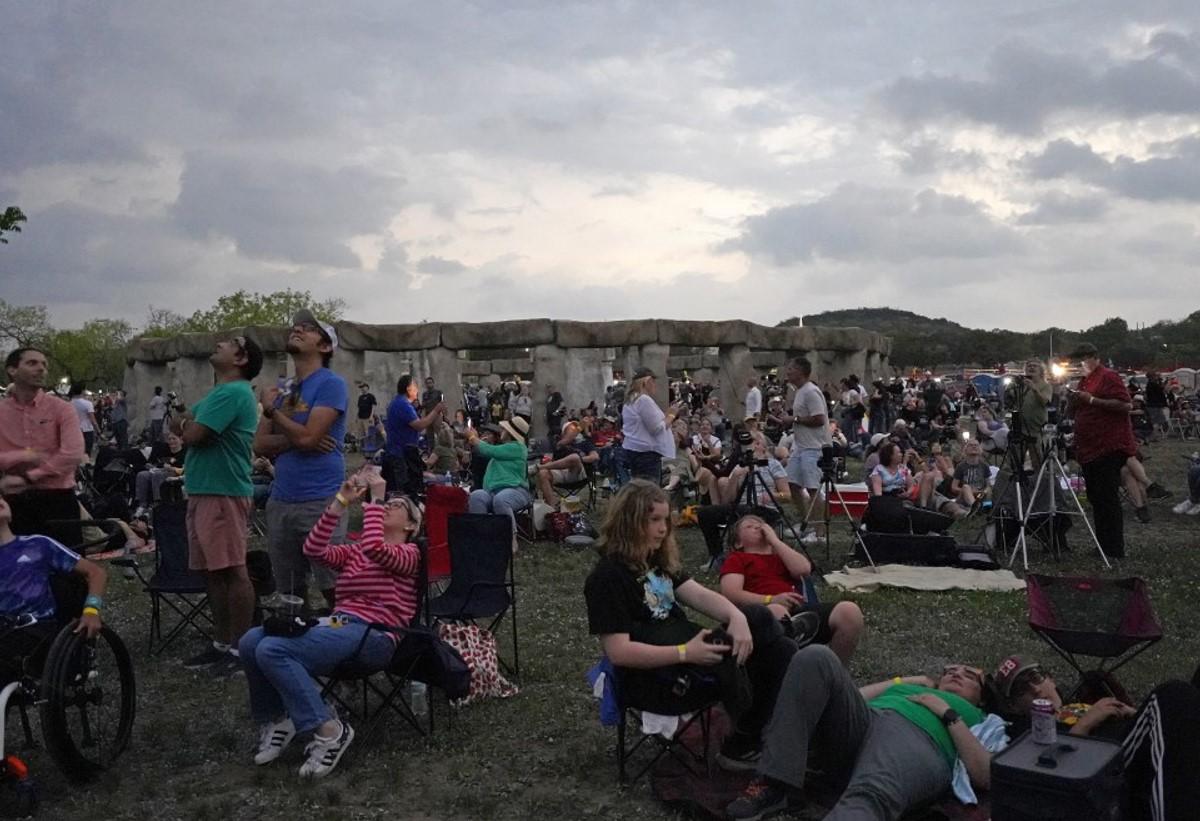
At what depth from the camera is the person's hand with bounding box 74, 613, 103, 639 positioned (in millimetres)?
4348

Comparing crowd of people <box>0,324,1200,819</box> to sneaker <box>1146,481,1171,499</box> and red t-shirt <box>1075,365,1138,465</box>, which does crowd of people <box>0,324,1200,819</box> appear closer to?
red t-shirt <box>1075,365,1138,465</box>

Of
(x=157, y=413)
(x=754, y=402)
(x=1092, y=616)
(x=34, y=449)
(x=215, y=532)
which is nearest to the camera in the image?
(x=1092, y=616)

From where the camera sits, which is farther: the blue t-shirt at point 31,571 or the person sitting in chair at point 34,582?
the blue t-shirt at point 31,571

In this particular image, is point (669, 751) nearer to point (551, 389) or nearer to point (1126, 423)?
point (1126, 423)

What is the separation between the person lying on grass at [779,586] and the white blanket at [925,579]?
9.34ft

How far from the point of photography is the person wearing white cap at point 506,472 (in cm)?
1023

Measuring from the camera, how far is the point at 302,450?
565cm

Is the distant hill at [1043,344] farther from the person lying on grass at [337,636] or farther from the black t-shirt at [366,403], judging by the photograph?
the person lying on grass at [337,636]

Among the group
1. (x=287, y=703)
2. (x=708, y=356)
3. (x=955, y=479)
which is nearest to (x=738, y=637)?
(x=287, y=703)

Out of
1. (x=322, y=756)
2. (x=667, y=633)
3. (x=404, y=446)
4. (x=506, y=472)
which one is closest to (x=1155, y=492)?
(x=506, y=472)

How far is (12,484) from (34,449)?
0.22 metres

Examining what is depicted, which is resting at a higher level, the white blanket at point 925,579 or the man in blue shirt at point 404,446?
the man in blue shirt at point 404,446

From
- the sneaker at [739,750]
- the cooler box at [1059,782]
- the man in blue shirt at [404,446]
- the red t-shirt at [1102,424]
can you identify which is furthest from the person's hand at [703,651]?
the man in blue shirt at [404,446]

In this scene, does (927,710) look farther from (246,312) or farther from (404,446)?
(246,312)
